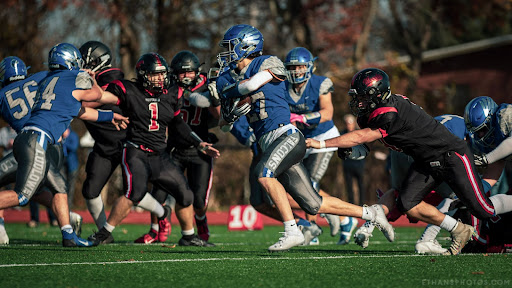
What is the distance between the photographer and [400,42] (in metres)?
28.5

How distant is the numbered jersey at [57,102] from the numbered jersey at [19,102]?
15.8 inches

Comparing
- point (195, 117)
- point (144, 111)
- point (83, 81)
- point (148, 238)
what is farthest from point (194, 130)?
point (83, 81)

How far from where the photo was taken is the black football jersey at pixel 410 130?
591 cm

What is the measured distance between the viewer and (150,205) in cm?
750

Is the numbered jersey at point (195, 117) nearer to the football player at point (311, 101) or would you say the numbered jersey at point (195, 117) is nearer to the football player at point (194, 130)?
the football player at point (194, 130)

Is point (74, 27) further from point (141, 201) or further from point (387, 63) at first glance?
point (141, 201)

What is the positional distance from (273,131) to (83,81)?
1859 mm

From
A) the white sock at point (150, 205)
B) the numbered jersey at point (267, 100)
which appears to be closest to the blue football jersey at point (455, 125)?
the numbered jersey at point (267, 100)

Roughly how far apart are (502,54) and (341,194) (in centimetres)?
1041

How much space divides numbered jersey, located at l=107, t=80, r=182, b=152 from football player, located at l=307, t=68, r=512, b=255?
2.06 meters

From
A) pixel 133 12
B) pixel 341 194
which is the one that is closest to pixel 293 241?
pixel 341 194

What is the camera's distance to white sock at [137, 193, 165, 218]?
7.45 meters

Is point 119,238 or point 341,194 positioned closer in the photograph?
point 119,238

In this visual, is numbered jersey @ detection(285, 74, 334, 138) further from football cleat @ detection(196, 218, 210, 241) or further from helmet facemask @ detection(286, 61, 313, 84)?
football cleat @ detection(196, 218, 210, 241)
